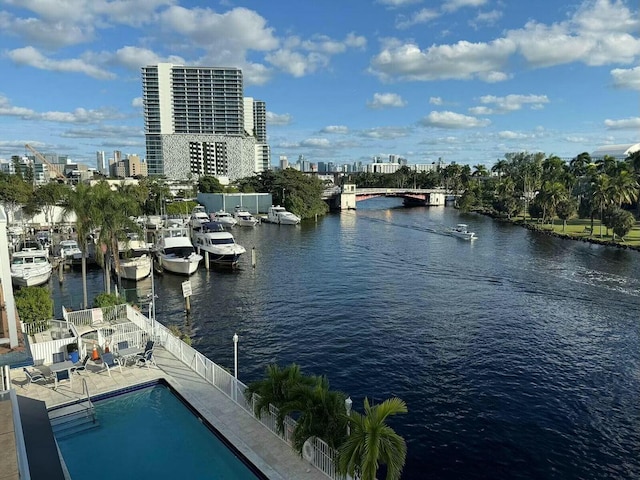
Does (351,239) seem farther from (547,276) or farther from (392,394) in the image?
(392,394)

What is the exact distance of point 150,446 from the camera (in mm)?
14156

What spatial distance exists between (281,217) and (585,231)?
5484 centimetres

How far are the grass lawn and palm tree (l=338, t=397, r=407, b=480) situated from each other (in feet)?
203

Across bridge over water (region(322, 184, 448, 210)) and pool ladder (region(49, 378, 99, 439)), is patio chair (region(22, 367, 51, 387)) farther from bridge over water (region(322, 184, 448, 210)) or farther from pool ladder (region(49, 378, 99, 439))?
bridge over water (region(322, 184, 448, 210))

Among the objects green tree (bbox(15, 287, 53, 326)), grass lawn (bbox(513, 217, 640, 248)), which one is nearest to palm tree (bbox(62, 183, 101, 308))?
green tree (bbox(15, 287, 53, 326))

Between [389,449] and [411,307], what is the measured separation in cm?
2496

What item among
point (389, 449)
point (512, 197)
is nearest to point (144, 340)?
point (389, 449)

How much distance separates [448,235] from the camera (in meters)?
73.3

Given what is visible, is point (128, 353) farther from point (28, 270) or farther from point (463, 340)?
point (28, 270)

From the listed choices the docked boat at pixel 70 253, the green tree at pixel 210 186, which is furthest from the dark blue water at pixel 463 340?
the green tree at pixel 210 186

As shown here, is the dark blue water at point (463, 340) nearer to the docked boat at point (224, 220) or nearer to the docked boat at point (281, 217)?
the docked boat at point (224, 220)

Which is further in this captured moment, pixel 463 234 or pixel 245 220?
pixel 245 220

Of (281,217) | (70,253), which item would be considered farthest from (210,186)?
(70,253)

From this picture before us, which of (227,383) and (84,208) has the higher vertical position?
(84,208)
